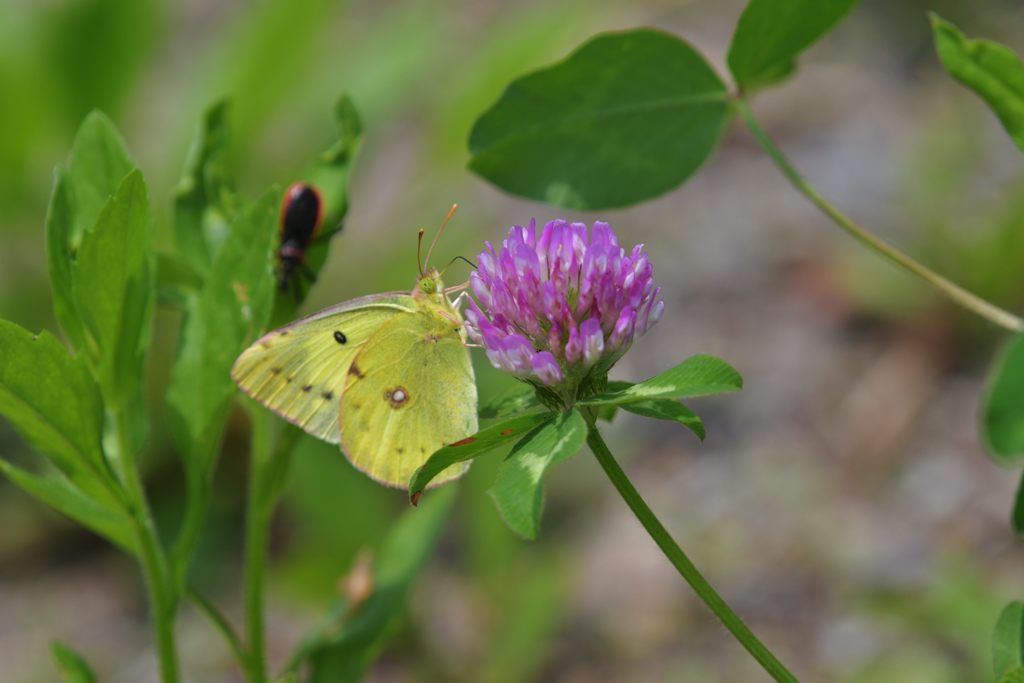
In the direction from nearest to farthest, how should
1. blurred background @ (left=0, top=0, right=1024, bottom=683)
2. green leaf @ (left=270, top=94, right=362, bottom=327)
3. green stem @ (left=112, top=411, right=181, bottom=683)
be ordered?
green stem @ (left=112, top=411, right=181, bottom=683) < green leaf @ (left=270, top=94, right=362, bottom=327) < blurred background @ (left=0, top=0, right=1024, bottom=683)

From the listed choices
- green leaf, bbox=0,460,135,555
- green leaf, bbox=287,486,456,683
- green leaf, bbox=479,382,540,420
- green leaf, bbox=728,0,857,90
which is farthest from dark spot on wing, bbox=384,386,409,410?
green leaf, bbox=728,0,857,90

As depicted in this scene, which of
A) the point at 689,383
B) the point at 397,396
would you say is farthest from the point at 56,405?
the point at 689,383

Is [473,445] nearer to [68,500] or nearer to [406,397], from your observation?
[406,397]

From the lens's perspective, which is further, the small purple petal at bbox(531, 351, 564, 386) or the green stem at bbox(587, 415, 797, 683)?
the small purple petal at bbox(531, 351, 564, 386)

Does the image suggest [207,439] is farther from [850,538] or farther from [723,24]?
[723,24]

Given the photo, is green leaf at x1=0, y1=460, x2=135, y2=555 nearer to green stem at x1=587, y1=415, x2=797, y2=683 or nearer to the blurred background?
green stem at x1=587, y1=415, x2=797, y2=683

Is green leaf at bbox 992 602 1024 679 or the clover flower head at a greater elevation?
the clover flower head
